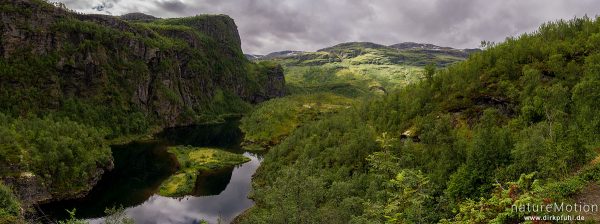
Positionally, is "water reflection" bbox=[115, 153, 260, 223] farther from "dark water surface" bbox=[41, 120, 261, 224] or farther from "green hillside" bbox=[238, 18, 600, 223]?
"green hillside" bbox=[238, 18, 600, 223]

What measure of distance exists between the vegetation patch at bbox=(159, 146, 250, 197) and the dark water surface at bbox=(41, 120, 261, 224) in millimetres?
2598

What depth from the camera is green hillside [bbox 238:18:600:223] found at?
128ft

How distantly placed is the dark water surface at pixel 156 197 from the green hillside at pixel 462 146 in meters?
10.7

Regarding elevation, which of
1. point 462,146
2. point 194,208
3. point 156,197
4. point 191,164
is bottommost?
point 194,208

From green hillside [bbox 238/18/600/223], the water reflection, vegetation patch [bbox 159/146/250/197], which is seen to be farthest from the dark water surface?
green hillside [bbox 238/18/600/223]

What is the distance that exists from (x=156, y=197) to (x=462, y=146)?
8333 centimetres

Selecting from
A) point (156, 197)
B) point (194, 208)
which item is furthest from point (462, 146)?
point (156, 197)

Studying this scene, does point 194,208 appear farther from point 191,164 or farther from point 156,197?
point 191,164

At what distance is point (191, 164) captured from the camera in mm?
147500

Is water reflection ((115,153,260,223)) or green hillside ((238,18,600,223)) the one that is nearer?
green hillside ((238,18,600,223))

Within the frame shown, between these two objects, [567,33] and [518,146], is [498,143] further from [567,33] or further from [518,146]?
[567,33]

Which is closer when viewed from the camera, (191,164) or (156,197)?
(156,197)

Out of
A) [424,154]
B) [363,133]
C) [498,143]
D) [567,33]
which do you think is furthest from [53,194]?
[567,33]

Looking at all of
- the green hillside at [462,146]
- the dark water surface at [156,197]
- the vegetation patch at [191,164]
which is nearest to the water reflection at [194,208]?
the dark water surface at [156,197]
